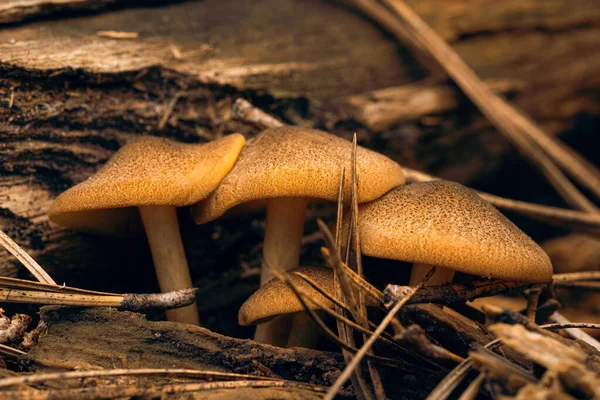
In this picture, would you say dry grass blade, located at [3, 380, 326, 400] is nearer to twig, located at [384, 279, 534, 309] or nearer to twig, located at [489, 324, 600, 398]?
twig, located at [384, 279, 534, 309]

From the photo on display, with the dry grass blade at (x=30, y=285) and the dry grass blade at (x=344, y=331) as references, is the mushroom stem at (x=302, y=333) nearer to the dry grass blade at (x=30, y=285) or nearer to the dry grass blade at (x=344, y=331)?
the dry grass blade at (x=344, y=331)

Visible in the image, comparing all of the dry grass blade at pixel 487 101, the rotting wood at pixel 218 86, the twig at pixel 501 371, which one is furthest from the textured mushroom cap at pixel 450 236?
the dry grass blade at pixel 487 101

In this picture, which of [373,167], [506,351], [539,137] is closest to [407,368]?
[506,351]

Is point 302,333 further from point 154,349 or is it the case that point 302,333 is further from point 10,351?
point 10,351

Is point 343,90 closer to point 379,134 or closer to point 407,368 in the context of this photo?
point 379,134

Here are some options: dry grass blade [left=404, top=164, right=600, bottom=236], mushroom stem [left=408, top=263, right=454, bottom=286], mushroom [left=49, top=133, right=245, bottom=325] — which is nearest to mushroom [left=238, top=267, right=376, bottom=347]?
mushroom stem [left=408, top=263, right=454, bottom=286]

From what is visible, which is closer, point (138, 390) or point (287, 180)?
point (138, 390)

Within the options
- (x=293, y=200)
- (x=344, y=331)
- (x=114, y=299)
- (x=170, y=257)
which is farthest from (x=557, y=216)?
(x=114, y=299)
